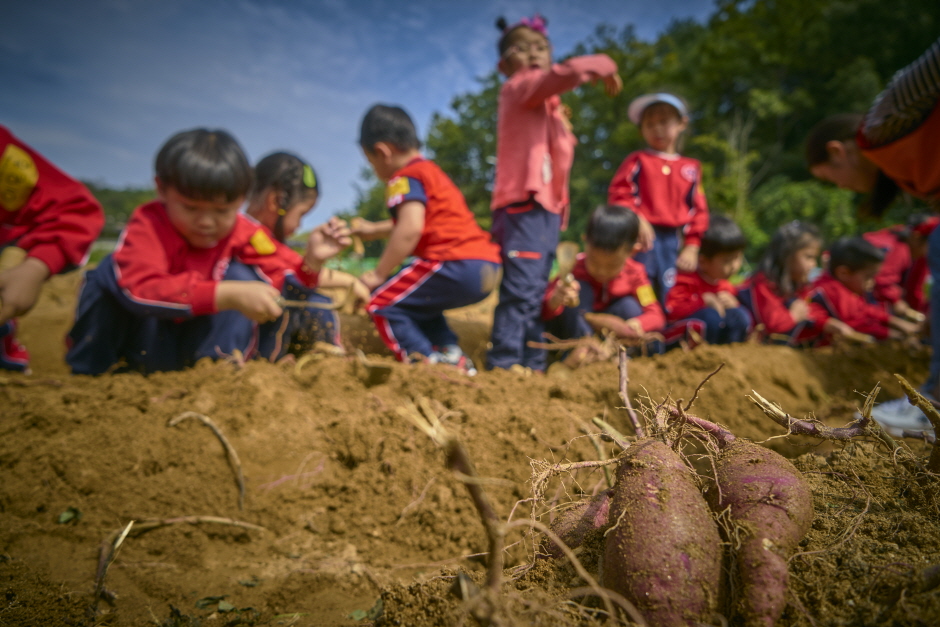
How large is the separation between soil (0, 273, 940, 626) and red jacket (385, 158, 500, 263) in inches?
36.3

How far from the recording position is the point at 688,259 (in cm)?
375

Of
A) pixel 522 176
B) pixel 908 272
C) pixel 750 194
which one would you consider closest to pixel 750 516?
pixel 522 176

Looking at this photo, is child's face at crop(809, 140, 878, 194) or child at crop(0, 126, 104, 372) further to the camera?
child's face at crop(809, 140, 878, 194)

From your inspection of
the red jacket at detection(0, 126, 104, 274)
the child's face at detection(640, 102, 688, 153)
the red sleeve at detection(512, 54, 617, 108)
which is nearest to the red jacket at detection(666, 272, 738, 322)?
the child's face at detection(640, 102, 688, 153)

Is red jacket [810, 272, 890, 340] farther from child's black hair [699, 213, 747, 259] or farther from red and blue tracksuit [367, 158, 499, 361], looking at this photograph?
red and blue tracksuit [367, 158, 499, 361]

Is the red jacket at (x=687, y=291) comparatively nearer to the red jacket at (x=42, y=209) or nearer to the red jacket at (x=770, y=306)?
the red jacket at (x=770, y=306)

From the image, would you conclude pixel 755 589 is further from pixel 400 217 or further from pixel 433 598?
pixel 400 217

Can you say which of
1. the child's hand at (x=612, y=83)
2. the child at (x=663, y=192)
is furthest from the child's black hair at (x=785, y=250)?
the child's hand at (x=612, y=83)

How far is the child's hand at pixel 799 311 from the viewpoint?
3.84 metres

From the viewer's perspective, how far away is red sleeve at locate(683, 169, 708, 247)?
3.70m

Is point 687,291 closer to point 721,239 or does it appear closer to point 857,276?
point 721,239

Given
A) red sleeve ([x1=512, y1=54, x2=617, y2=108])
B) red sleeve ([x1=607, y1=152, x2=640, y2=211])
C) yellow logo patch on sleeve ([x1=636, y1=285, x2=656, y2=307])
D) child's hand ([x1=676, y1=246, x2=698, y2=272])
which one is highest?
red sleeve ([x1=512, y1=54, x2=617, y2=108])

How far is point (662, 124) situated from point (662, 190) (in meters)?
0.56

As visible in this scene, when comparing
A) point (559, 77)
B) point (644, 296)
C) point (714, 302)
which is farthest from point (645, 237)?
point (559, 77)
